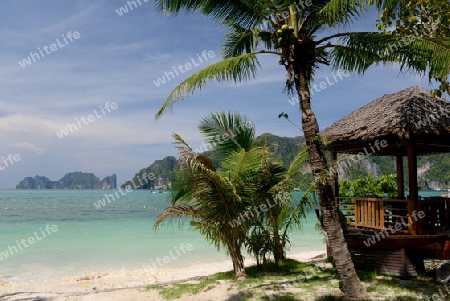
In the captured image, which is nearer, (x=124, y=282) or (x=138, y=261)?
(x=124, y=282)

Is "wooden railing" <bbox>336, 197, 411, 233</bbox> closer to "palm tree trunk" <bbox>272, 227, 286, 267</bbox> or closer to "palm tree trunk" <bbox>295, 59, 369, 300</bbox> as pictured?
"palm tree trunk" <bbox>272, 227, 286, 267</bbox>

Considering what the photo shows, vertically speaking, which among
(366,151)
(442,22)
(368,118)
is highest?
(442,22)

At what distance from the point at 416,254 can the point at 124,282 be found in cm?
728

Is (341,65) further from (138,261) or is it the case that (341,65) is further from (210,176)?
(138,261)

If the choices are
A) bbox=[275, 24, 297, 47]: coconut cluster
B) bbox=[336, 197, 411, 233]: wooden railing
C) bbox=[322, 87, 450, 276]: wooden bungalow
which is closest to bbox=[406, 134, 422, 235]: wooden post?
bbox=[322, 87, 450, 276]: wooden bungalow

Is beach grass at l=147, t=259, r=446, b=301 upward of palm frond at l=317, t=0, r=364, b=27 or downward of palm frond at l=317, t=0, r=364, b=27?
downward

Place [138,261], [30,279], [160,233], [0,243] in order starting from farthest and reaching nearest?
1. [160,233]
2. [0,243]
3. [138,261]
4. [30,279]

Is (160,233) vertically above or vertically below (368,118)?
below

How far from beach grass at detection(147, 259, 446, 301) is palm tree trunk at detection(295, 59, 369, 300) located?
0.56 meters

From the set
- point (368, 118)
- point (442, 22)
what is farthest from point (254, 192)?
point (442, 22)

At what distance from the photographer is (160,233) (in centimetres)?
2342

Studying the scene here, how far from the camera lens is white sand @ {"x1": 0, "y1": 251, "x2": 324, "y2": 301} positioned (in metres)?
7.34

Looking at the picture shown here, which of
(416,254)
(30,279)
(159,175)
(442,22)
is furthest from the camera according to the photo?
(159,175)

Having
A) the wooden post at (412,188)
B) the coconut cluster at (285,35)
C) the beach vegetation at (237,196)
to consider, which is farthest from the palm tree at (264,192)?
the coconut cluster at (285,35)
